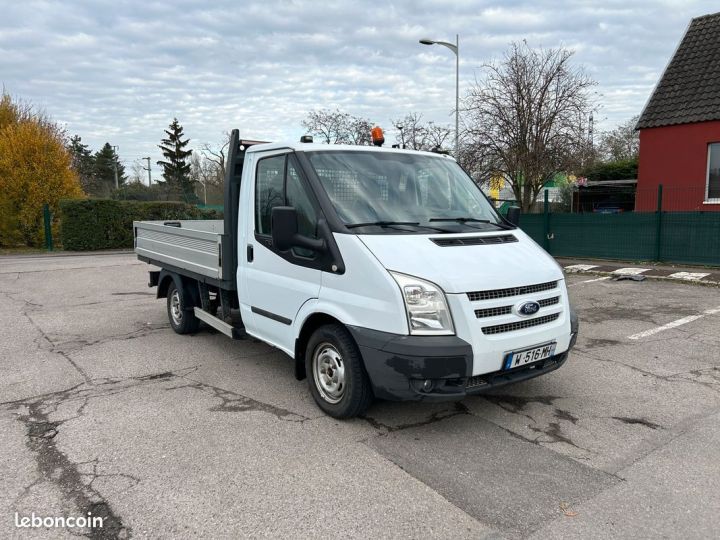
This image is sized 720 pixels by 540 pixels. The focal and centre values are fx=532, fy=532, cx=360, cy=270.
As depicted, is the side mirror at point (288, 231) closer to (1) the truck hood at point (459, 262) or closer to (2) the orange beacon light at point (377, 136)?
(1) the truck hood at point (459, 262)

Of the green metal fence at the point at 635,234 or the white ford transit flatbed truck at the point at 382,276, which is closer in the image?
the white ford transit flatbed truck at the point at 382,276

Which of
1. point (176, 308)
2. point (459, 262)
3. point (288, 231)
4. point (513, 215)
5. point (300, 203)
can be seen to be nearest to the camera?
point (459, 262)

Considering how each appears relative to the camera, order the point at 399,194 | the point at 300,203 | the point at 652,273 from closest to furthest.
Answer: the point at 300,203
the point at 399,194
the point at 652,273

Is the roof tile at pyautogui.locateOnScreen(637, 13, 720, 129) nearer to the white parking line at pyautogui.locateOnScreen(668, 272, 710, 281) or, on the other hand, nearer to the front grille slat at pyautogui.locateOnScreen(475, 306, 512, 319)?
the white parking line at pyautogui.locateOnScreen(668, 272, 710, 281)

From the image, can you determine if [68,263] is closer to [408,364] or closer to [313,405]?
[313,405]

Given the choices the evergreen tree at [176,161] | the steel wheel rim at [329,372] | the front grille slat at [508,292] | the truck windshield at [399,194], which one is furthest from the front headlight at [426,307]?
the evergreen tree at [176,161]

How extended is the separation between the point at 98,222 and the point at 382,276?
2220 cm

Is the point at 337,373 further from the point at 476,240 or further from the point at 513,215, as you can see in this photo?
the point at 513,215

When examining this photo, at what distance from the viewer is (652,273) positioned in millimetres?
11969

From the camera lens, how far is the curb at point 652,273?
11.0 metres

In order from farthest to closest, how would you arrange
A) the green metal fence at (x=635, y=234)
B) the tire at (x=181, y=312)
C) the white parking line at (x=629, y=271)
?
the green metal fence at (x=635, y=234)
the white parking line at (x=629, y=271)
the tire at (x=181, y=312)

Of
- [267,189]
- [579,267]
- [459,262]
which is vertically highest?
[267,189]

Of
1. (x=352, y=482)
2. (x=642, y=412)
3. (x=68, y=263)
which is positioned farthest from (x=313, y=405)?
(x=68, y=263)

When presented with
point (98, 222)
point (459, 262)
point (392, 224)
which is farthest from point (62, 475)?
point (98, 222)
